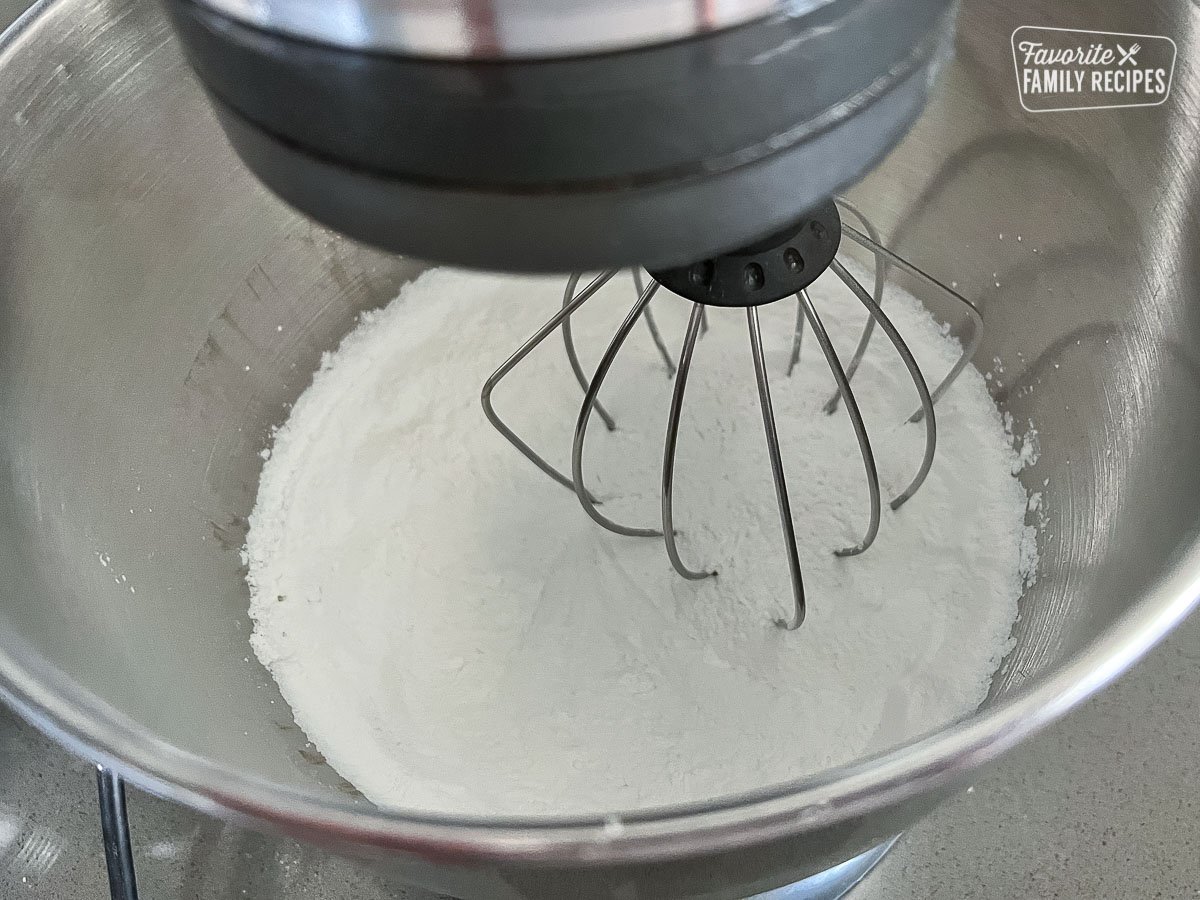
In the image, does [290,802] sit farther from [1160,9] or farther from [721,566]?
[1160,9]

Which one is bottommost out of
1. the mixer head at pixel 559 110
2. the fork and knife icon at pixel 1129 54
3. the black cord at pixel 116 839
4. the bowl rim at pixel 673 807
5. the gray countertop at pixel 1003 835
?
the gray countertop at pixel 1003 835

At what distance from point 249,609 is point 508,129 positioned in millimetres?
517

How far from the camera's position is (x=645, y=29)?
0.86ft

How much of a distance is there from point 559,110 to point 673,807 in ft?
0.72

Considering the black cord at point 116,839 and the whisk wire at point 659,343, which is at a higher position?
the black cord at point 116,839

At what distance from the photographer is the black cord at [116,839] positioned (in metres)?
0.59

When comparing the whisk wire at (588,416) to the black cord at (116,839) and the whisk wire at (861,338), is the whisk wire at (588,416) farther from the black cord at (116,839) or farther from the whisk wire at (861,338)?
the black cord at (116,839)

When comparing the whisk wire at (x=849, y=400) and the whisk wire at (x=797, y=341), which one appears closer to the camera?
the whisk wire at (x=849, y=400)

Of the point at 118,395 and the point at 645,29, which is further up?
the point at 645,29

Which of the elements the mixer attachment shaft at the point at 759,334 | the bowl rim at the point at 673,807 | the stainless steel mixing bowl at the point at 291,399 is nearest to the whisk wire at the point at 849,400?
the mixer attachment shaft at the point at 759,334

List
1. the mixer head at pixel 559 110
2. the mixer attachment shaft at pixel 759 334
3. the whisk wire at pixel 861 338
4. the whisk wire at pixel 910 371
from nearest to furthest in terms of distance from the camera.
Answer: the mixer head at pixel 559 110 → the mixer attachment shaft at pixel 759 334 → the whisk wire at pixel 910 371 → the whisk wire at pixel 861 338

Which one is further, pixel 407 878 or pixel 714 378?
pixel 714 378

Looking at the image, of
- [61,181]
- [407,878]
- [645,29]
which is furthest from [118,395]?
[645,29]

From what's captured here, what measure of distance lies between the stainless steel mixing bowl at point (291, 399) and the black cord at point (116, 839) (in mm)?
89
